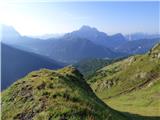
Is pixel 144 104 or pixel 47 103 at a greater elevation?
pixel 47 103

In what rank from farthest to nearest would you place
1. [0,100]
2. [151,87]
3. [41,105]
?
[151,87] < [0,100] < [41,105]

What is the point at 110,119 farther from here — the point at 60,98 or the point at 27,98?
the point at 27,98

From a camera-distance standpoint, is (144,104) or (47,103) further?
(144,104)

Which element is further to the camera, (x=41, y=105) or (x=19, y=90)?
(x=19, y=90)

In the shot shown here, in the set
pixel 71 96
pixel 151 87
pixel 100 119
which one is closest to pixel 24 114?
pixel 71 96

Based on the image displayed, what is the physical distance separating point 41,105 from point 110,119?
17.1 feet

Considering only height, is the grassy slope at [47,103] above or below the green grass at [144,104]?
above

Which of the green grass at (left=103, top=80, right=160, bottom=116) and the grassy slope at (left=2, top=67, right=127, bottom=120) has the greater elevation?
the grassy slope at (left=2, top=67, right=127, bottom=120)

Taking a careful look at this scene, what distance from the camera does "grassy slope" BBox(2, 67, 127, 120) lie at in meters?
23.0

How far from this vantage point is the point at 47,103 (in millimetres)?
24734

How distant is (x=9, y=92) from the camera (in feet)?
102

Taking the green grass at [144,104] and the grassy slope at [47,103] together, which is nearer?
the grassy slope at [47,103]

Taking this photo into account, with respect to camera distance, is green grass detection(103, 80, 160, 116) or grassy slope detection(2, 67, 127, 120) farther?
green grass detection(103, 80, 160, 116)

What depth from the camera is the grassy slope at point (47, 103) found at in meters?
23.0
